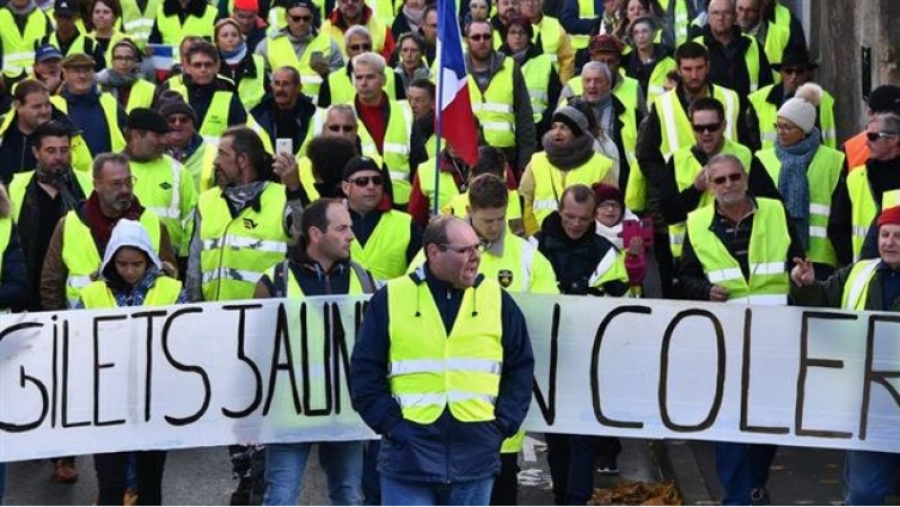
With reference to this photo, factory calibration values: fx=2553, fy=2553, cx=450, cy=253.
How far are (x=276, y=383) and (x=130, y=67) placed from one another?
6.33m

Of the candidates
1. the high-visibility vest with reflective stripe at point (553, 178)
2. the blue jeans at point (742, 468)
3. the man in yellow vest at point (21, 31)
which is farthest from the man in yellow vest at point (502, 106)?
the blue jeans at point (742, 468)

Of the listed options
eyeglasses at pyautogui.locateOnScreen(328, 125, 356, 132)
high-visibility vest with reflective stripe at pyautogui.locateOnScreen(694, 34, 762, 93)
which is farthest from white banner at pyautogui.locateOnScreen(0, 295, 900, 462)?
high-visibility vest with reflective stripe at pyautogui.locateOnScreen(694, 34, 762, 93)

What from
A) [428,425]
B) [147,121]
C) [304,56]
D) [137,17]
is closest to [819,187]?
[147,121]

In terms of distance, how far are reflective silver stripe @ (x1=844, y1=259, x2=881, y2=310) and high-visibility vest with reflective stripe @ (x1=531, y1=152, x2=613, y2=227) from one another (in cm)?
344

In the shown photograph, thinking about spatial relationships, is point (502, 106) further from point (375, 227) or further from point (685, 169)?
point (375, 227)

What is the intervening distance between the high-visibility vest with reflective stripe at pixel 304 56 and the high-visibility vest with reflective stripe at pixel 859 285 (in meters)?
8.46

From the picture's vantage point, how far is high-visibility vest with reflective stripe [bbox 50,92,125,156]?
55.1 feet

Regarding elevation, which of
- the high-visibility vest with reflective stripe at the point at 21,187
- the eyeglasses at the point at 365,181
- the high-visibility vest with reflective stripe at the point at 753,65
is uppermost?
the high-visibility vest with reflective stripe at the point at 753,65

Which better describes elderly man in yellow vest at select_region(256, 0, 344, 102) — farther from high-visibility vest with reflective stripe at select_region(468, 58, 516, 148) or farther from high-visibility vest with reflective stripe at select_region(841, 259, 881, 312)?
high-visibility vest with reflective stripe at select_region(841, 259, 881, 312)

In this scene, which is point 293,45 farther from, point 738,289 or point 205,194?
point 738,289

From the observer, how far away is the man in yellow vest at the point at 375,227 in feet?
42.6

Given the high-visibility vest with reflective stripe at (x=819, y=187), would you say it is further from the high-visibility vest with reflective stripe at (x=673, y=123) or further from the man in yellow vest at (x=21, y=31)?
the man in yellow vest at (x=21, y=31)

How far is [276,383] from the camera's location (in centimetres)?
1218

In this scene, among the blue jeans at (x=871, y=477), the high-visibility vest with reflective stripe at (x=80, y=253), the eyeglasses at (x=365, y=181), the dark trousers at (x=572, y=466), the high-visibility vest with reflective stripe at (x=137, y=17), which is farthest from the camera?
the high-visibility vest with reflective stripe at (x=137, y=17)
